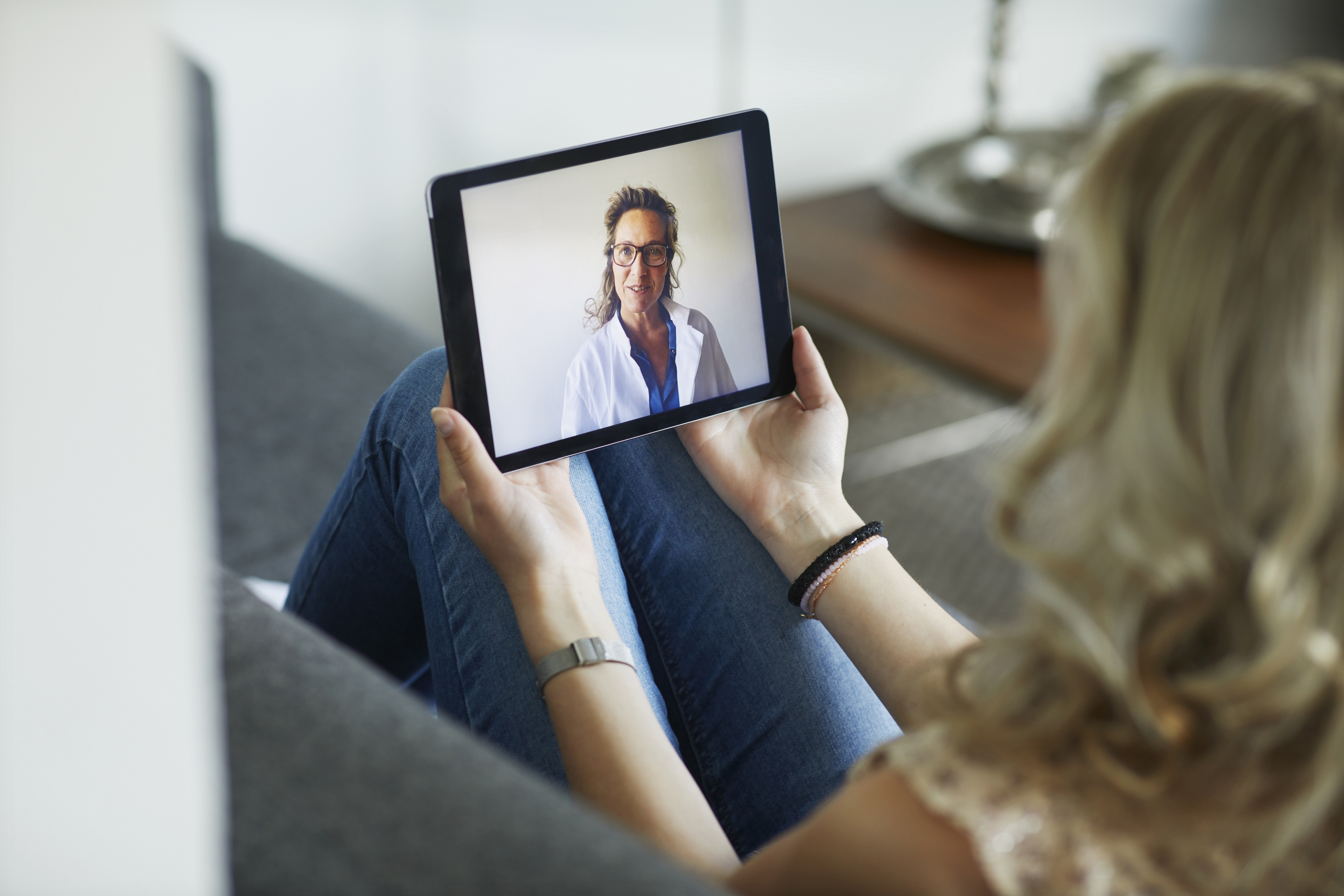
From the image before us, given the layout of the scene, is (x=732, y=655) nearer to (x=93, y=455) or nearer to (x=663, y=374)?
(x=663, y=374)

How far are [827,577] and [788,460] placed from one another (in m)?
0.11

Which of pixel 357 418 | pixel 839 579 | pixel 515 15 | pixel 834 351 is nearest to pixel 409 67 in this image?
pixel 515 15

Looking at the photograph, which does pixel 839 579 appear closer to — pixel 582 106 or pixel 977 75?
pixel 582 106

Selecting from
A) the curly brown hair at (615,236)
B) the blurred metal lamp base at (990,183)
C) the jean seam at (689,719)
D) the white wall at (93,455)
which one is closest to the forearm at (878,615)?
the jean seam at (689,719)

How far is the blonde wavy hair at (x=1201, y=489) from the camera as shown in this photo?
41cm

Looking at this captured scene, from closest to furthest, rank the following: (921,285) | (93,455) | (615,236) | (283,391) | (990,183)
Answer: (93,455) → (615,236) → (283,391) → (921,285) → (990,183)

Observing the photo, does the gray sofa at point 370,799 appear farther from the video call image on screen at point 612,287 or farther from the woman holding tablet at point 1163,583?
the video call image on screen at point 612,287

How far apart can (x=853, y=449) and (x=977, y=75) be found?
913 millimetres

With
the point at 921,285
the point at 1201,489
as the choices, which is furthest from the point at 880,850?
the point at 921,285

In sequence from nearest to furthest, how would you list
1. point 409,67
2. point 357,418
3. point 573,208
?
point 573,208 → point 357,418 → point 409,67

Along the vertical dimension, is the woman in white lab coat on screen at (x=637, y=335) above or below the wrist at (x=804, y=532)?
above

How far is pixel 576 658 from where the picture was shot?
0.67m

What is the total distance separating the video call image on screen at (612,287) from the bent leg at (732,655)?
9cm

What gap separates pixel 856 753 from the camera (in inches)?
29.6
